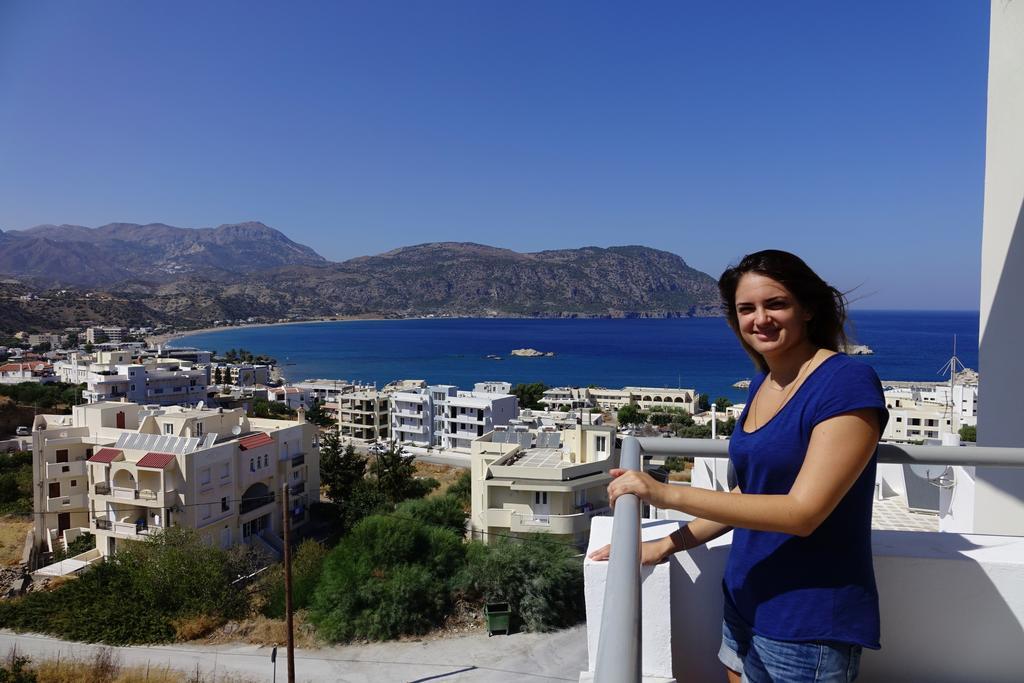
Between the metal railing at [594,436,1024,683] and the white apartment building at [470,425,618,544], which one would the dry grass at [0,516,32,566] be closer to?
the white apartment building at [470,425,618,544]

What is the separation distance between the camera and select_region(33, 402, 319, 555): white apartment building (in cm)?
1204

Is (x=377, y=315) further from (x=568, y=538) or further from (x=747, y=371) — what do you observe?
(x=568, y=538)

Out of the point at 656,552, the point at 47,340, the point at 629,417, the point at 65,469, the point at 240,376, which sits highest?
the point at 656,552

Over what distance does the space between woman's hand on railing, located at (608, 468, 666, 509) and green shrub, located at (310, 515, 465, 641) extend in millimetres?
9215

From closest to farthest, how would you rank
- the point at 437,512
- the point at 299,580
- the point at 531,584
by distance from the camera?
the point at 531,584 → the point at 299,580 → the point at 437,512

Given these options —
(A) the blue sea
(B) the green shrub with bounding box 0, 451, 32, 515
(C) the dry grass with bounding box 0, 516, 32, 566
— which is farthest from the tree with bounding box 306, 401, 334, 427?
(A) the blue sea

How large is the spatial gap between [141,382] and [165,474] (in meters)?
21.5

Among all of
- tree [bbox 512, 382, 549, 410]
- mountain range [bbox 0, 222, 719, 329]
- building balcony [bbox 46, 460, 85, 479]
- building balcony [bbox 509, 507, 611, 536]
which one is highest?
mountain range [bbox 0, 222, 719, 329]

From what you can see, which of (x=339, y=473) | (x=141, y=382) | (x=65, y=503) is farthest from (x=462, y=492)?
(x=141, y=382)

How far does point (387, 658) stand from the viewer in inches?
343

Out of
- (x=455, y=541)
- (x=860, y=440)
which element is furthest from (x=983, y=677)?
(x=455, y=541)

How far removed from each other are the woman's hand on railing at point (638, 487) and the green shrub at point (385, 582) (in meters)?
9.21

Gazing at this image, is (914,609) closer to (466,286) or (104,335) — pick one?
(104,335)

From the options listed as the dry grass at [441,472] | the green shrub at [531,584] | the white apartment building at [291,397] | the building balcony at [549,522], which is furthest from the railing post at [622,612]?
the white apartment building at [291,397]
